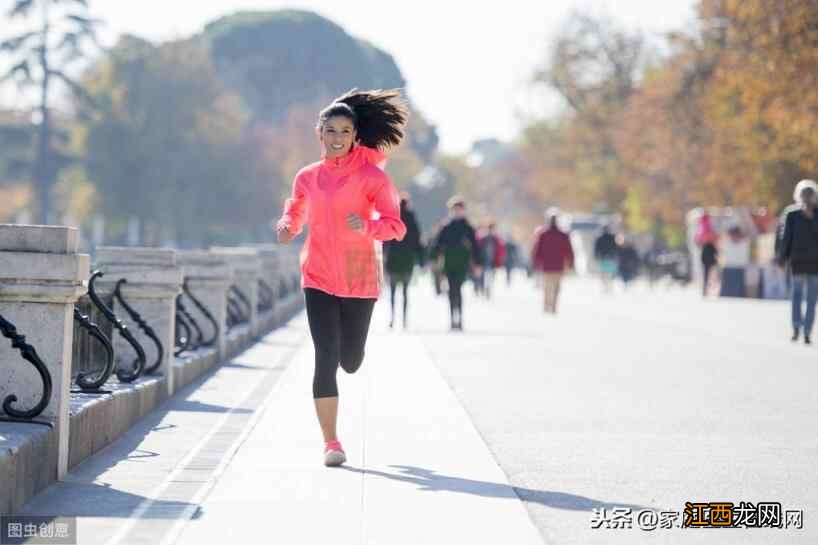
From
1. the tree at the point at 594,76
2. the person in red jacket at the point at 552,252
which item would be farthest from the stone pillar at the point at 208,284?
the tree at the point at 594,76

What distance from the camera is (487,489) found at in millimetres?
7957

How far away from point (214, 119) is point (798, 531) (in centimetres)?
7751

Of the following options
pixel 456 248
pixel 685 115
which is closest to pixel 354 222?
pixel 456 248

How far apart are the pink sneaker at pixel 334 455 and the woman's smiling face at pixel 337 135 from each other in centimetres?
143

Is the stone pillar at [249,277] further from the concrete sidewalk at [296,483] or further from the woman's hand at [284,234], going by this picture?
the woman's hand at [284,234]

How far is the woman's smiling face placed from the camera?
8.96 m

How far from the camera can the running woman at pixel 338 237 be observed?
29.3 feet

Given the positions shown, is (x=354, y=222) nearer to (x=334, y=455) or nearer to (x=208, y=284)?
(x=334, y=455)

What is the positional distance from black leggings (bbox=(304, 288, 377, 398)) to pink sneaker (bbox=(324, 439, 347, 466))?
0.38m

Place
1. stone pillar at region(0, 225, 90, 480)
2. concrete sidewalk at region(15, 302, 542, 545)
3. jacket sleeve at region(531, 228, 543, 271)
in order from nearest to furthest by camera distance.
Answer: concrete sidewalk at region(15, 302, 542, 545) < stone pillar at region(0, 225, 90, 480) < jacket sleeve at region(531, 228, 543, 271)

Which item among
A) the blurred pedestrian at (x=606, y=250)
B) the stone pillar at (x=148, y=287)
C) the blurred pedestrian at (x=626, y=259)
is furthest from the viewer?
the blurred pedestrian at (x=626, y=259)

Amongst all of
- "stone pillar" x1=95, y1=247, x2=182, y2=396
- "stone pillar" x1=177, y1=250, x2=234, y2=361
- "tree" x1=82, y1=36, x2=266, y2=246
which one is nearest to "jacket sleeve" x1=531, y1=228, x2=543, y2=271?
"stone pillar" x1=177, y1=250, x2=234, y2=361

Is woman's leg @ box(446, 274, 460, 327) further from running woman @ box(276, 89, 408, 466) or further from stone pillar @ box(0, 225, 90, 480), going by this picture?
stone pillar @ box(0, 225, 90, 480)

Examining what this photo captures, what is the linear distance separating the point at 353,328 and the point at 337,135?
3.13 ft
